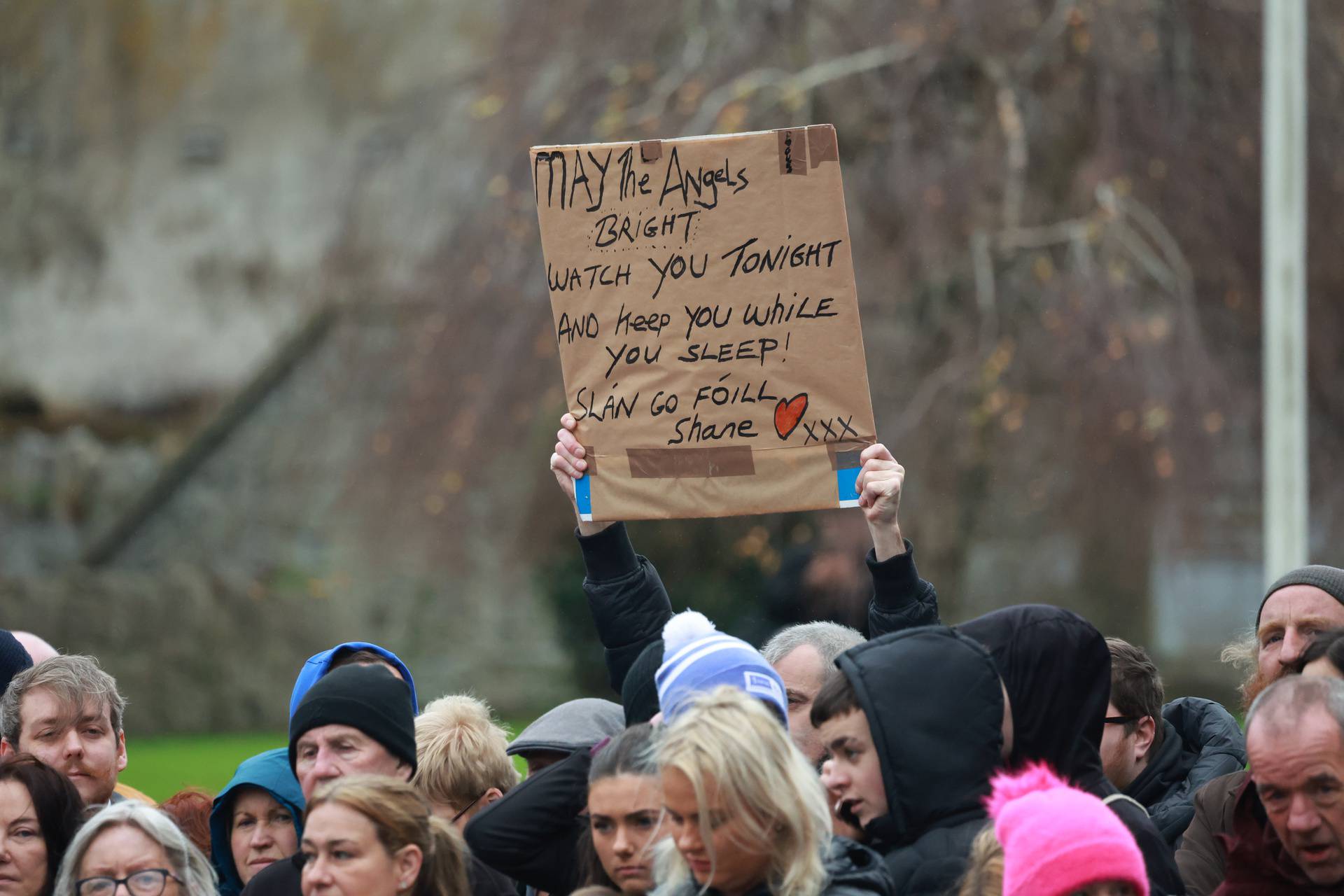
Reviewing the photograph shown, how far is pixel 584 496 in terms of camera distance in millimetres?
4547

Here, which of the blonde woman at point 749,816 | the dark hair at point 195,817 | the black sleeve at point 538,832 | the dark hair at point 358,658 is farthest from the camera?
the dark hair at point 195,817

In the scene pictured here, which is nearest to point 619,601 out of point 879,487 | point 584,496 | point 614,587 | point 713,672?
point 614,587

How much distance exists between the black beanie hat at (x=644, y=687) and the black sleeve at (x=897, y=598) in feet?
1.75

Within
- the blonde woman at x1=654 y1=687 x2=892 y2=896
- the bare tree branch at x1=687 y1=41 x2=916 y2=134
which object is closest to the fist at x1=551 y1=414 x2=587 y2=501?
the blonde woman at x1=654 y1=687 x2=892 y2=896

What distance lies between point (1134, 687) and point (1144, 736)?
0.48 ft

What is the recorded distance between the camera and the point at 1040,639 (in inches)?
146

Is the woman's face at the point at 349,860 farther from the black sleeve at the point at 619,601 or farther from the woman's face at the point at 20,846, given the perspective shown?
the black sleeve at the point at 619,601

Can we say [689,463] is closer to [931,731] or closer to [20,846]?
[931,731]

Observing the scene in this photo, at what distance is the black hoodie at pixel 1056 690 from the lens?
12.1 ft

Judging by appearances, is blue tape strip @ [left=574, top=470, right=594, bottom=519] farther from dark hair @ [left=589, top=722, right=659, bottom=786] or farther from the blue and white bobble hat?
dark hair @ [left=589, top=722, right=659, bottom=786]

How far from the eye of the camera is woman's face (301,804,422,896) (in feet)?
11.9

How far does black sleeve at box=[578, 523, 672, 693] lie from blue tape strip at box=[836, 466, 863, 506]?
507mm

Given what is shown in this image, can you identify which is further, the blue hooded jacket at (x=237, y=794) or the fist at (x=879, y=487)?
the blue hooded jacket at (x=237, y=794)

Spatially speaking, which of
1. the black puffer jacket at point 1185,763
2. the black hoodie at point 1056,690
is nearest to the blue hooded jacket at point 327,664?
the black hoodie at point 1056,690
